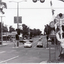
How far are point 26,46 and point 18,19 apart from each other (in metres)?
7.70

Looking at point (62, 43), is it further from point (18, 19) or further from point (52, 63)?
point (18, 19)

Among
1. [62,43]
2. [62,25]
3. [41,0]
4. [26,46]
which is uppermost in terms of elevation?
[41,0]

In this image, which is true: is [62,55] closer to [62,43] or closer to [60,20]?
[62,43]

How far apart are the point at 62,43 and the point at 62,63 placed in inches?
113

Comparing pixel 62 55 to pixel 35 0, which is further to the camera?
pixel 62 55

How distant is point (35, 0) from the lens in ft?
60.9

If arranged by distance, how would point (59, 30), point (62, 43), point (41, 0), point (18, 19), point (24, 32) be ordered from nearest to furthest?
point (41, 0)
point (62, 43)
point (59, 30)
point (18, 19)
point (24, 32)

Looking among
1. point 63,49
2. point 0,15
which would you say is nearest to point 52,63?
point 63,49

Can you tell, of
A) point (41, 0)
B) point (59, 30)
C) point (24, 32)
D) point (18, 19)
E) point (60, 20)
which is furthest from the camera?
point (24, 32)

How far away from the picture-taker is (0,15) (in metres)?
68.8

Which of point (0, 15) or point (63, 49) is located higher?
point (0, 15)

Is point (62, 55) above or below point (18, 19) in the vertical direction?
below

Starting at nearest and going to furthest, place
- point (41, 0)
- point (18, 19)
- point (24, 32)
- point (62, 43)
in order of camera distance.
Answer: point (41, 0) → point (62, 43) → point (18, 19) → point (24, 32)

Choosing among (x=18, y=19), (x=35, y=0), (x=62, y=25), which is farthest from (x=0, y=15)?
(x=35, y=0)
